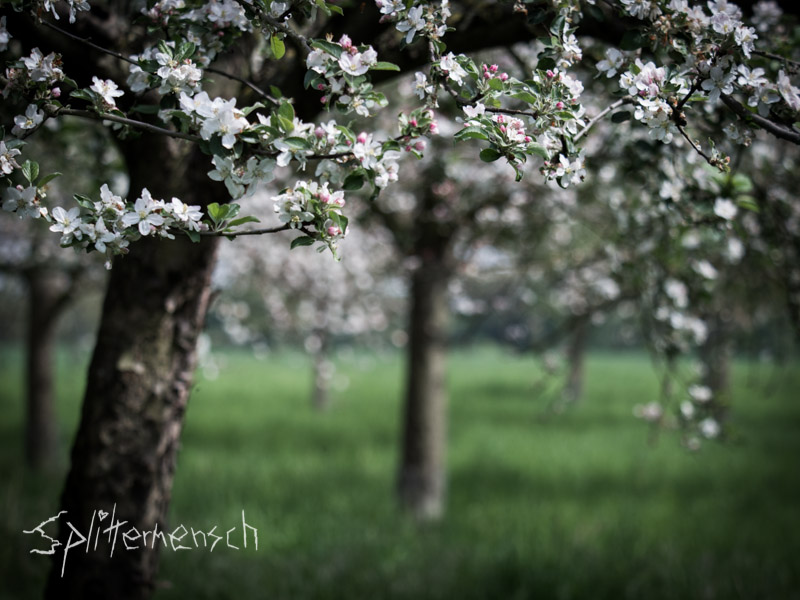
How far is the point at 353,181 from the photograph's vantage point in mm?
1464

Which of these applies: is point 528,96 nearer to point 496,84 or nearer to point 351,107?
point 496,84

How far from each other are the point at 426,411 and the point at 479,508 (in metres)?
1.10

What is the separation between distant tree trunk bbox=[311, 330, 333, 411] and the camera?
1088 cm

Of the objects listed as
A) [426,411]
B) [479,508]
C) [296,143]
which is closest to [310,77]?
[296,143]

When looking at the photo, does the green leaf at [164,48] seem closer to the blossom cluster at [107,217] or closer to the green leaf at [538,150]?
the blossom cluster at [107,217]

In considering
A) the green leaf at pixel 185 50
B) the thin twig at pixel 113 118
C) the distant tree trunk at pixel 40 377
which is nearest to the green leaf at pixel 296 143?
the thin twig at pixel 113 118

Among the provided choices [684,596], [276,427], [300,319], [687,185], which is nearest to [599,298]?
[684,596]

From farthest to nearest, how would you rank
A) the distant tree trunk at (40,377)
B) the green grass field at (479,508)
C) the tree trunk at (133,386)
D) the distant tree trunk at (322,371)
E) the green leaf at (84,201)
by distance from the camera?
the distant tree trunk at (322,371)
the distant tree trunk at (40,377)
the green grass field at (479,508)
the tree trunk at (133,386)
the green leaf at (84,201)

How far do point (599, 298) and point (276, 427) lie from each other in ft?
20.3

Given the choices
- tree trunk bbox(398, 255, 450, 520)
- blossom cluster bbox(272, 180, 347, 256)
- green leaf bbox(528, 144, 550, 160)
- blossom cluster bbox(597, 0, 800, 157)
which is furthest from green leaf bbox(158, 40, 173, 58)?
tree trunk bbox(398, 255, 450, 520)

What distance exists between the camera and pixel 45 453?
7.24 metres

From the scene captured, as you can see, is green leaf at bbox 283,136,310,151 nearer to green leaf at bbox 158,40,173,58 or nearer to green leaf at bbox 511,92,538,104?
green leaf at bbox 158,40,173,58

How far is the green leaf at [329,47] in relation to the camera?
4.72 ft

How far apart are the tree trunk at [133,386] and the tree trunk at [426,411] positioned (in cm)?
373
